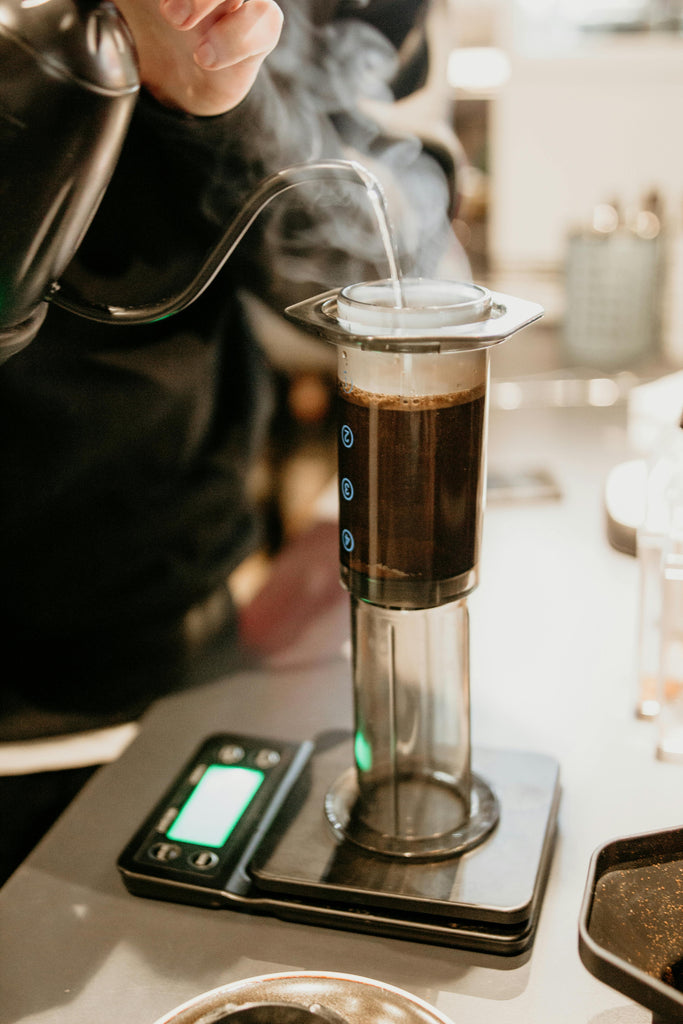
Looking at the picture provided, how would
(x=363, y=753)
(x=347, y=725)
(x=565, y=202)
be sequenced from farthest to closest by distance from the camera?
(x=565, y=202) → (x=347, y=725) → (x=363, y=753)

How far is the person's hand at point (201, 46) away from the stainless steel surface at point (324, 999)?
22.4 inches

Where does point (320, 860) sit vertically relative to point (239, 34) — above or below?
below

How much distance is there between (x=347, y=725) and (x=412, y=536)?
1.01 feet

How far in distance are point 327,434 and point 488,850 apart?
1.16m

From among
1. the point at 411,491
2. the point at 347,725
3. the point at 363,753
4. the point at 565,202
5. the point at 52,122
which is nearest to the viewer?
the point at 52,122

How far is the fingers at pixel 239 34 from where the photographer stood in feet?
1.94

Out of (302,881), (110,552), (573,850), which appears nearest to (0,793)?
(110,552)

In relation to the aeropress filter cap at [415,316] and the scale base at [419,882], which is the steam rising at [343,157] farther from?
the scale base at [419,882]

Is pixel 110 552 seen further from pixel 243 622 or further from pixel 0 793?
pixel 0 793

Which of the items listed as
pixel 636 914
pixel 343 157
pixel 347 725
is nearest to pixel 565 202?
pixel 343 157

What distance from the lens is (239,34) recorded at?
596 millimetres

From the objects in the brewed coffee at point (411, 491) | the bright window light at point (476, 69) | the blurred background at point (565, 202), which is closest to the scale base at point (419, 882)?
the brewed coffee at point (411, 491)

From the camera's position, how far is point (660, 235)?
1995 mm

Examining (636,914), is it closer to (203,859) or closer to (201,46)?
(203,859)
